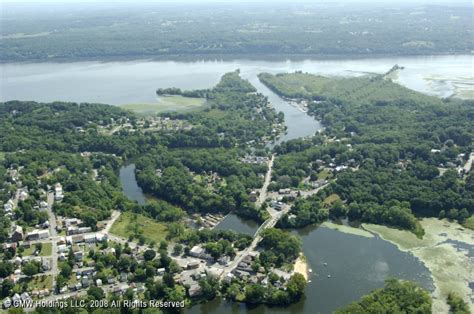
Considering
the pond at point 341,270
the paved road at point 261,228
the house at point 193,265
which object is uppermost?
the house at point 193,265

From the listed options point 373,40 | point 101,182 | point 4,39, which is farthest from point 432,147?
point 4,39

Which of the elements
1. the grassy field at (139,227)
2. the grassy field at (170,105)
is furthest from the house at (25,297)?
the grassy field at (170,105)

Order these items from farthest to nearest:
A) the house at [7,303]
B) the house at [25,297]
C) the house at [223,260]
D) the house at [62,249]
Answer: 1. the house at [62,249]
2. the house at [223,260]
3. the house at [25,297]
4. the house at [7,303]

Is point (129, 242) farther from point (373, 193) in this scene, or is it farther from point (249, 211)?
point (373, 193)

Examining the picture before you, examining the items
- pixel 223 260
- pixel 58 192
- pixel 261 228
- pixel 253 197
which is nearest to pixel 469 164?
pixel 253 197

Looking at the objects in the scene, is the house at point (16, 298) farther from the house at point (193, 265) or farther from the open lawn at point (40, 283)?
the house at point (193, 265)

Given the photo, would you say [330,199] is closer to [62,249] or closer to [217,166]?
→ [217,166]
